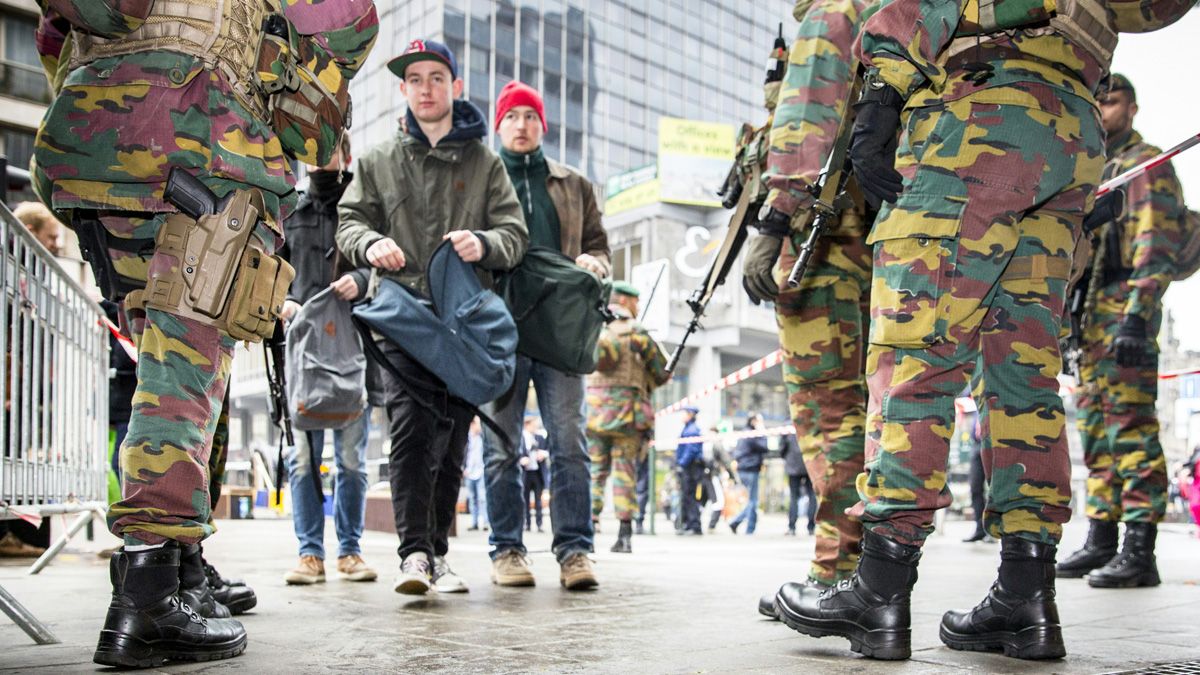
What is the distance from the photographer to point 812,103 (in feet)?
11.5

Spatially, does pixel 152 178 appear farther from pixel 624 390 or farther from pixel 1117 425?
pixel 624 390

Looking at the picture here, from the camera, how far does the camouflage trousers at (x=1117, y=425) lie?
504 cm

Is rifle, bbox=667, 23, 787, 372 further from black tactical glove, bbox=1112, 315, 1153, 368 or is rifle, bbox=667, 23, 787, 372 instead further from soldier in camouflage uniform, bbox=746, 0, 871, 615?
black tactical glove, bbox=1112, 315, 1153, 368

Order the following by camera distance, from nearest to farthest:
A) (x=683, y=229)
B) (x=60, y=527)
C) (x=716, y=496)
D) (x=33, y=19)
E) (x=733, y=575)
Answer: (x=733, y=575) → (x=60, y=527) → (x=716, y=496) → (x=33, y=19) → (x=683, y=229)

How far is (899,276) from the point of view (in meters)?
2.83

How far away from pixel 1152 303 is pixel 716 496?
10.3 meters

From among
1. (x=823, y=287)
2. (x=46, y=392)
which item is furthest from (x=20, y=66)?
(x=823, y=287)

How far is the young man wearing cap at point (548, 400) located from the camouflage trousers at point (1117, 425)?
237cm

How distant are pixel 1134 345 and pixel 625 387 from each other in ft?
17.1

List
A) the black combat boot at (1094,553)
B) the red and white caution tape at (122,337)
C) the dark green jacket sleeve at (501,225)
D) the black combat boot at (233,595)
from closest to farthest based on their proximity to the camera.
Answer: the black combat boot at (233,595) < the dark green jacket sleeve at (501,225) < the red and white caution tape at (122,337) < the black combat boot at (1094,553)

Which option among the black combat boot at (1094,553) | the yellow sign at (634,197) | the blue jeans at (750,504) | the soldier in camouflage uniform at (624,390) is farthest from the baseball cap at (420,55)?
the yellow sign at (634,197)

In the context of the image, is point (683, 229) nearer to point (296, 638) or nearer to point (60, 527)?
point (60, 527)

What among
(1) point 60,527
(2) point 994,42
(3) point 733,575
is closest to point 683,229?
(1) point 60,527

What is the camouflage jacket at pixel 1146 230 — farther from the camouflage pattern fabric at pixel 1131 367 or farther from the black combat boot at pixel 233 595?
the black combat boot at pixel 233 595
